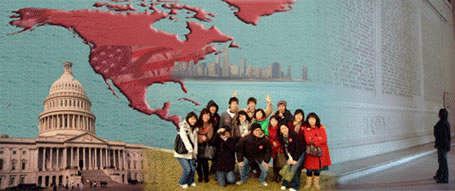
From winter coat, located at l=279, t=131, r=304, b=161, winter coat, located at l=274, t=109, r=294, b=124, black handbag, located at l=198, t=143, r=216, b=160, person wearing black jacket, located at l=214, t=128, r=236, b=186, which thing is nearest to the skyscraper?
winter coat, located at l=274, t=109, r=294, b=124

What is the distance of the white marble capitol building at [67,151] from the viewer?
6.30 metres

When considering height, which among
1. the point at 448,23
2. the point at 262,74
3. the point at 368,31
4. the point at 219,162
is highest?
the point at 448,23

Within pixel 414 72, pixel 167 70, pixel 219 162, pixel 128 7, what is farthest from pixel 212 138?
pixel 414 72

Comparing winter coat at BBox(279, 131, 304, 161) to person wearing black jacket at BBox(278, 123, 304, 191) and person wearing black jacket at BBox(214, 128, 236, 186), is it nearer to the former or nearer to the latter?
person wearing black jacket at BBox(278, 123, 304, 191)

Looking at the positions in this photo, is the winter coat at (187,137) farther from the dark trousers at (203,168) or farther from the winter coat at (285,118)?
the winter coat at (285,118)

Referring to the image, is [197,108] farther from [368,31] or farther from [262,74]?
[368,31]

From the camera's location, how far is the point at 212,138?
4629 mm

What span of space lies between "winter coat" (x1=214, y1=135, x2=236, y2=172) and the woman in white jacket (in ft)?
0.99

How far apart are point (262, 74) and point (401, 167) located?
319 centimetres

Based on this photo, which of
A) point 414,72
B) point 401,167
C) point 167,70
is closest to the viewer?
point 401,167

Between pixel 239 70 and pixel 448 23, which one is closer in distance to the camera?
pixel 239 70

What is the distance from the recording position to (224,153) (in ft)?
15.1

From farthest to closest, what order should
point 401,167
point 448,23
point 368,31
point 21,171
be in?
point 448,23 < point 368,31 < point 401,167 < point 21,171

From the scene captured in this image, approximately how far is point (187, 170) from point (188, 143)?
14.1 inches
